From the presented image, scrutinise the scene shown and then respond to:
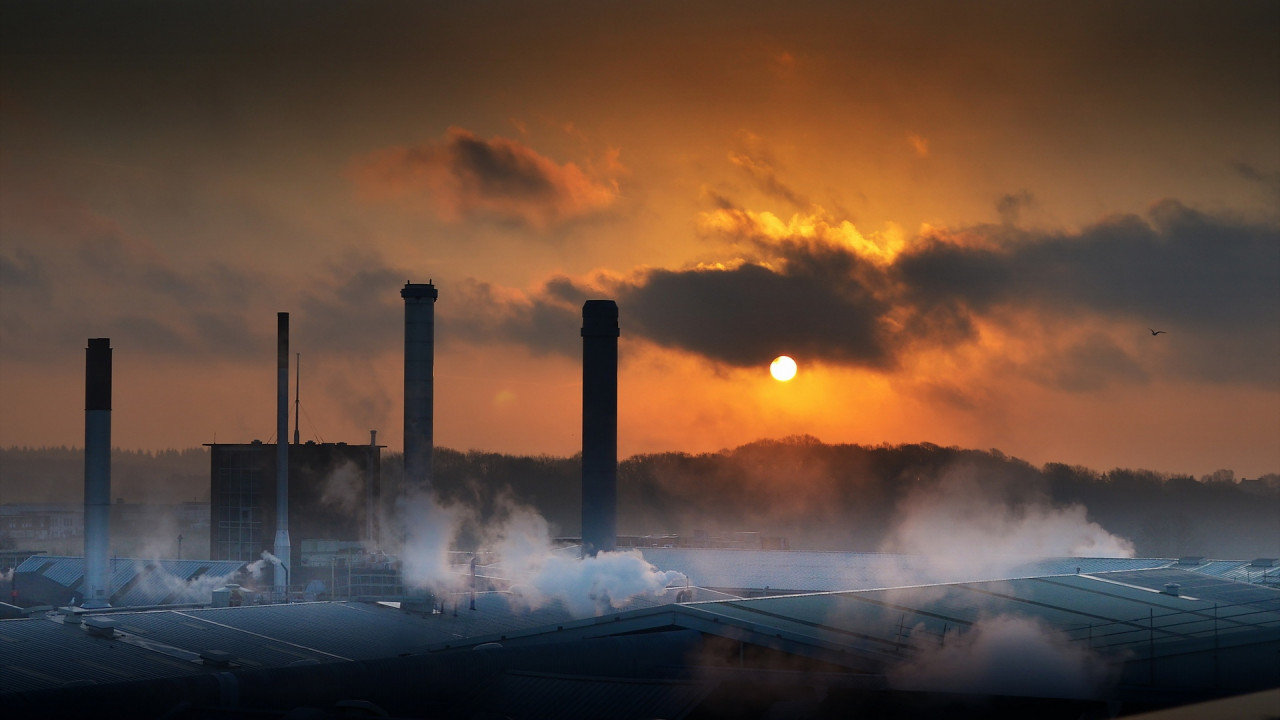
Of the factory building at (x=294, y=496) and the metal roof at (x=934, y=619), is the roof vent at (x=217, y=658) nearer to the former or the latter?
the metal roof at (x=934, y=619)

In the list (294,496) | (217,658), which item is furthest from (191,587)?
(217,658)

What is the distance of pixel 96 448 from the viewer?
2719 inches

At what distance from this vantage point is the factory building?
82812 millimetres

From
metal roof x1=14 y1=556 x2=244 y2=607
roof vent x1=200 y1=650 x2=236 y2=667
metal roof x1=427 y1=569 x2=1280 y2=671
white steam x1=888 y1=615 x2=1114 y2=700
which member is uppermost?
metal roof x1=427 y1=569 x2=1280 y2=671

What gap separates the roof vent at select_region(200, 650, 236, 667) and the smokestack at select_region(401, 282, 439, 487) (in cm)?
3615

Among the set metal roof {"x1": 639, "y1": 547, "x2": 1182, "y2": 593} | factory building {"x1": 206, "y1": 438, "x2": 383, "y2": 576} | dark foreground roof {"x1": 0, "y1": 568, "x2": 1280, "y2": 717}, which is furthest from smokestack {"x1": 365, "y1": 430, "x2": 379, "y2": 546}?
dark foreground roof {"x1": 0, "y1": 568, "x2": 1280, "y2": 717}

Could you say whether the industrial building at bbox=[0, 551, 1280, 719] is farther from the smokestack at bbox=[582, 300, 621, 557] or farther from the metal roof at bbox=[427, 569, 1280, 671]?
the smokestack at bbox=[582, 300, 621, 557]

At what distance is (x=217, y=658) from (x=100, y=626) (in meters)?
4.64

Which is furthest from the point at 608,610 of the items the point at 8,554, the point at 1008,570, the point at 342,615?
the point at 8,554

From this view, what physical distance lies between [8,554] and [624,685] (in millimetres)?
71031

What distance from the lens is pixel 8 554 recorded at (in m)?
94.9

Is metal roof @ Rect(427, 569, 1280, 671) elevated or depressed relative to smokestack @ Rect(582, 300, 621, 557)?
depressed

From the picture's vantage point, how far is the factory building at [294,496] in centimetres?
8281

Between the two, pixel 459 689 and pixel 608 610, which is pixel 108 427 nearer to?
pixel 608 610
